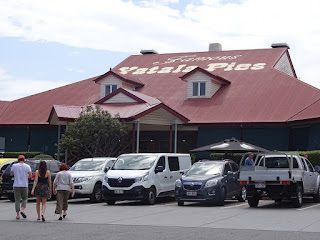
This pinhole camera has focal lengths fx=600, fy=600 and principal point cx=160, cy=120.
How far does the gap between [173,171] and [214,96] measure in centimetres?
1429

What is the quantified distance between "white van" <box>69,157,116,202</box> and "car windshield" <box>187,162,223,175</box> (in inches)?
141

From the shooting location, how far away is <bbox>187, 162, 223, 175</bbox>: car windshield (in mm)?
21828

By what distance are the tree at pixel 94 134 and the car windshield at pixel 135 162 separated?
8093 millimetres

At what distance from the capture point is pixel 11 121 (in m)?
39.3

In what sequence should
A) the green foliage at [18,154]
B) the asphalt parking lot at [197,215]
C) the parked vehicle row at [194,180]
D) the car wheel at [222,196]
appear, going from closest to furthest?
the asphalt parking lot at [197,215] < the parked vehicle row at [194,180] < the car wheel at [222,196] < the green foliage at [18,154]

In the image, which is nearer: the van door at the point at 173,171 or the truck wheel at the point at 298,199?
the truck wheel at the point at 298,199

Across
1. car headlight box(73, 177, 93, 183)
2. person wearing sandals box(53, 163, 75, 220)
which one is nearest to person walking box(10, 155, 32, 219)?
person wearing sandals box(53, 163, 75, 220)

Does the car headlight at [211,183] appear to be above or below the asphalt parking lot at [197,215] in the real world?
above

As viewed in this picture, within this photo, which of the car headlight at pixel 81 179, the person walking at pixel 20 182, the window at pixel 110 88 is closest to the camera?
the person walking at pixel 20 182

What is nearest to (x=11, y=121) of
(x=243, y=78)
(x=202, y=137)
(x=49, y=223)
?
(x=202, y=137)

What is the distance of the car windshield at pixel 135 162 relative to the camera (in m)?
22.3

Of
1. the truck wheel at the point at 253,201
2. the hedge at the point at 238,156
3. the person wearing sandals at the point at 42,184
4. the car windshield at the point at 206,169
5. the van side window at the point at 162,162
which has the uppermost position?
the hedge at the point at 238,156

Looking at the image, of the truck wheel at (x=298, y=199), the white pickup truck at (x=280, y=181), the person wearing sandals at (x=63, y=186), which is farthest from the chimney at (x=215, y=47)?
the person wearing sandals at (x=63, y=186)

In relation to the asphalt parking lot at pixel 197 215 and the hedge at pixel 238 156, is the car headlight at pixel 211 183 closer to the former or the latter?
the asphalt parking lot at pixel 197 215
